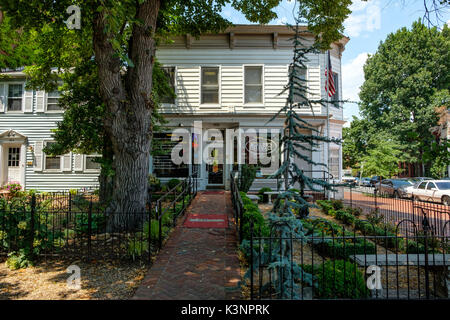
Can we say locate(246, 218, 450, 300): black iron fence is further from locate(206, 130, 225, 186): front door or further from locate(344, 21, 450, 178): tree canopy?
locate(344, 21, 450, 178): tree canopy

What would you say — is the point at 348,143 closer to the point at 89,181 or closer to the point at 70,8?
the point at 89,181

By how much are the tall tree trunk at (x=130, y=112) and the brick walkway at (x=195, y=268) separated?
1604mm

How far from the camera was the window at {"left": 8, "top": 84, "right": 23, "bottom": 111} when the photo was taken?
16594mm

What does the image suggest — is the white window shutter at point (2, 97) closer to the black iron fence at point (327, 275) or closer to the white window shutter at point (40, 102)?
the white window shutter at point (40, 102)

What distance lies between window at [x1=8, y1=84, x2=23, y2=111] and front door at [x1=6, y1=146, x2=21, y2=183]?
259 centimetres

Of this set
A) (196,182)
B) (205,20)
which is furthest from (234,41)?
(196,182)

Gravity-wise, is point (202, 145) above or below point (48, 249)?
above

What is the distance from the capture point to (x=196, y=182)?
45.2ft

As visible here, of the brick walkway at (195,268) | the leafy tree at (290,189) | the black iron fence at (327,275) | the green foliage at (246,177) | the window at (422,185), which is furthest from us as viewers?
the window at (422,185)

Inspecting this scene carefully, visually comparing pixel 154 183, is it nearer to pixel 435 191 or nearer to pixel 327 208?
pixel 327 208

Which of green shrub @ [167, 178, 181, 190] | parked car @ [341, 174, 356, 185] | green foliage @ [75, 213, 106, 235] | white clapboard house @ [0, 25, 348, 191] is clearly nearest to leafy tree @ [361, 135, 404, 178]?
parked car @ [341, 174, 356, 185]

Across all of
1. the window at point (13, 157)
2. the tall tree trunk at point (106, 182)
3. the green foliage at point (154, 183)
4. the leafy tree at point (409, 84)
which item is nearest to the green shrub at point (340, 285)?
the tall tree trunk at point (106, 182)

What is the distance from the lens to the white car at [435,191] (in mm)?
15242
